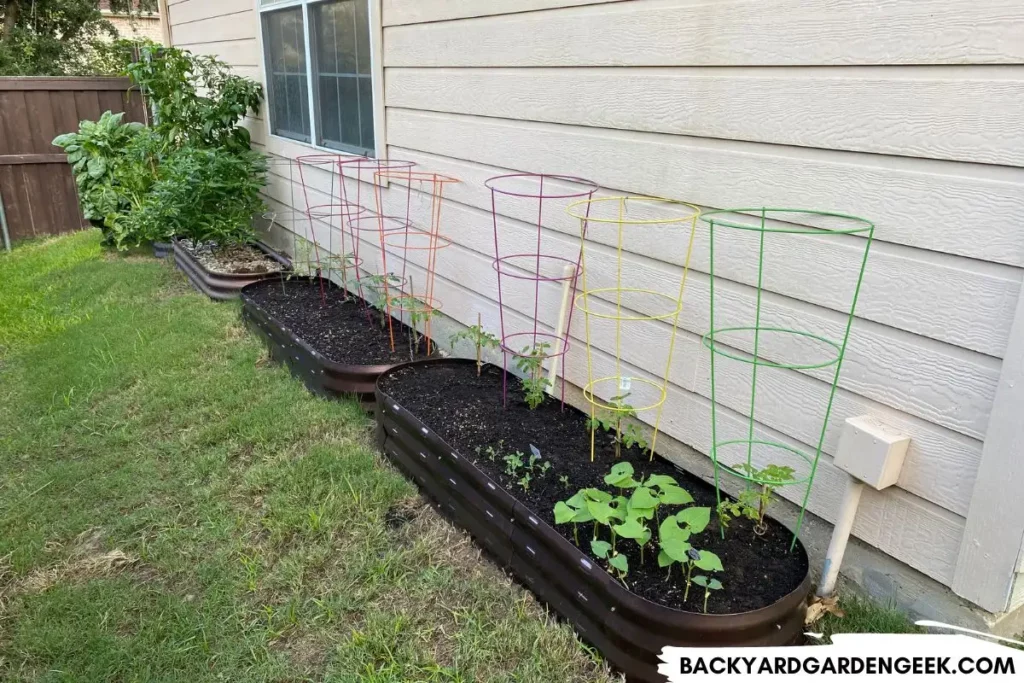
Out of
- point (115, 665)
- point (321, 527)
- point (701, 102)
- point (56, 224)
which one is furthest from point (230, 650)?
point (56, 224)

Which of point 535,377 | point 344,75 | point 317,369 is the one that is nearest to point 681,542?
point 535,377

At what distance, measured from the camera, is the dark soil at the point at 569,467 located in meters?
1.79

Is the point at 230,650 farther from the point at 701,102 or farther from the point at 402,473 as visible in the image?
the point at 701,102

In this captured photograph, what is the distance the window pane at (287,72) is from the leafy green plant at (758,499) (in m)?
3.87

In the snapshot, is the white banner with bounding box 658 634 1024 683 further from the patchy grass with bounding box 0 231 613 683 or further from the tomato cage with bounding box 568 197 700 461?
the tomato cage with bounding box 568 197 700 461

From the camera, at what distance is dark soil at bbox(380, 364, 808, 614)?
5.87 feet

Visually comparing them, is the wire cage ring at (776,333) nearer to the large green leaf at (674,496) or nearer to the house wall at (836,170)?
the house wall at (836,170)

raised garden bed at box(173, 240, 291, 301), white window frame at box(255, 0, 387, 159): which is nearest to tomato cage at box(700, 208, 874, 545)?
white window frame at box(255, 0, 387, 159)

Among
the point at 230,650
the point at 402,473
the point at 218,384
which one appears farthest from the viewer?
the point at 218,384

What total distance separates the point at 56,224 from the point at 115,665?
6860 mm

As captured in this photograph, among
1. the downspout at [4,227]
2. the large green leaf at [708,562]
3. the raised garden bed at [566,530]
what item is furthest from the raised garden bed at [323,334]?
the downspout at [4,227]

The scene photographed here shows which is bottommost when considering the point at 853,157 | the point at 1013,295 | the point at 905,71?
the point at 1013,295

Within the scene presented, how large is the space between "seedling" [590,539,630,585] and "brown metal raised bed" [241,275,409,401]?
1.53 m

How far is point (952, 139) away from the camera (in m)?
1.54
